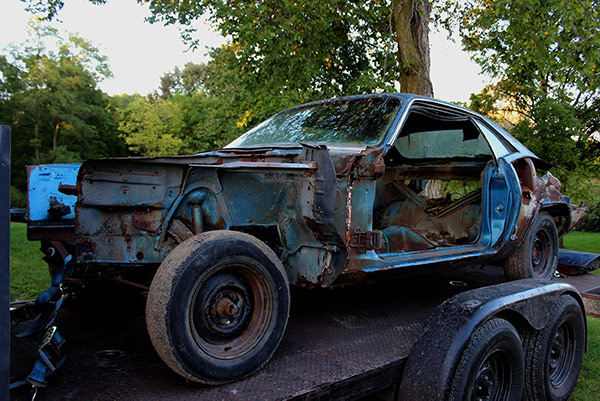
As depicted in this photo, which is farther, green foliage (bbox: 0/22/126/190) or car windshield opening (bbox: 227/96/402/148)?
green foliage (bbox: 0/22/126/190)

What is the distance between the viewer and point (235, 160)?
2857 mm

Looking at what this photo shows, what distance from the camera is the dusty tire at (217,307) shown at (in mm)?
2020

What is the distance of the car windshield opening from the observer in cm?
346

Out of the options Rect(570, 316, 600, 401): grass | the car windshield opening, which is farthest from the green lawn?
Rect(570, 316, 600, 401): grass

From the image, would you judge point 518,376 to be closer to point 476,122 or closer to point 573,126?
point 476,122

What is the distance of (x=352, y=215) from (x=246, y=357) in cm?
108

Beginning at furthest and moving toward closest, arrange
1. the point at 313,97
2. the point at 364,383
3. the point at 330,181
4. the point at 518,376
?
the point at 313,97 < the point at 518,376 < the point at 330,181 < the point at 364,383

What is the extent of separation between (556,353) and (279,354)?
223 cm

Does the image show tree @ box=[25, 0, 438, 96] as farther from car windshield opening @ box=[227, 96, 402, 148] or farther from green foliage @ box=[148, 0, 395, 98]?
car windshield opening @ box=[227, 96, 402, 148]

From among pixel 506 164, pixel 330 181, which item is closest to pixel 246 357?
pixel 330 181

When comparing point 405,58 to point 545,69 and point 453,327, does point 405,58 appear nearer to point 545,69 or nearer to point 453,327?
point 545,69

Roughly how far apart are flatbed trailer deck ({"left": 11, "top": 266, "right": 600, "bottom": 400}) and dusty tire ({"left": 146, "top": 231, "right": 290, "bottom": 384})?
0.38ft

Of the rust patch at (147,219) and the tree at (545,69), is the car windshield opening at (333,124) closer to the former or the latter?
the rust patch at (147,219)

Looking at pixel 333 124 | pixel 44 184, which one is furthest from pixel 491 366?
pixel 44 184
